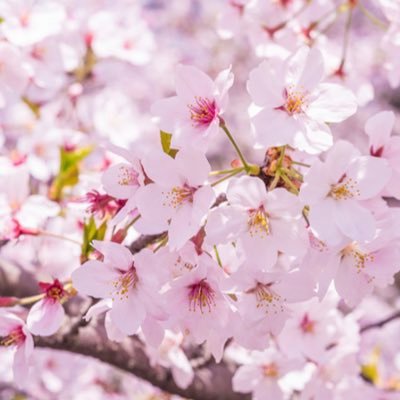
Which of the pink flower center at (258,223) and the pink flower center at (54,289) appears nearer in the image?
the pink flower center at (258,223)

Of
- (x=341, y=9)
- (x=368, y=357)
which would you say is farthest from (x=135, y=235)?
(x=368, y=357)

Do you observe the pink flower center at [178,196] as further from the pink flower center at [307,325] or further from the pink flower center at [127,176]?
the pink flower center at [307,325]

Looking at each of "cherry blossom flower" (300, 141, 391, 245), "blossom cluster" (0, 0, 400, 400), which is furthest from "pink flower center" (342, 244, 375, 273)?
"cherry blossom flower" (300, 141, 391, 245)

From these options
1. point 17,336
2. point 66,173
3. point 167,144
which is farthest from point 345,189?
point 66,173

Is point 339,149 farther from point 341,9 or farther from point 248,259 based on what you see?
point 341,9

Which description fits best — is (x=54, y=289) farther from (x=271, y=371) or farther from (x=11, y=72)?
(x=11, y=72)

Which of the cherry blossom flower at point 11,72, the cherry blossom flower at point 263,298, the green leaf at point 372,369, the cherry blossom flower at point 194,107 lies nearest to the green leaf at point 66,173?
the cherry blossom flower at point 11,72

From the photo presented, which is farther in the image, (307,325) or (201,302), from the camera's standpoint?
(307,325)

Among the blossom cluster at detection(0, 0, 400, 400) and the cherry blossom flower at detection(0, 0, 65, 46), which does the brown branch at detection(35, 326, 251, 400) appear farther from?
the cherry blossom flower at detection(0, 0, 65, 46)
